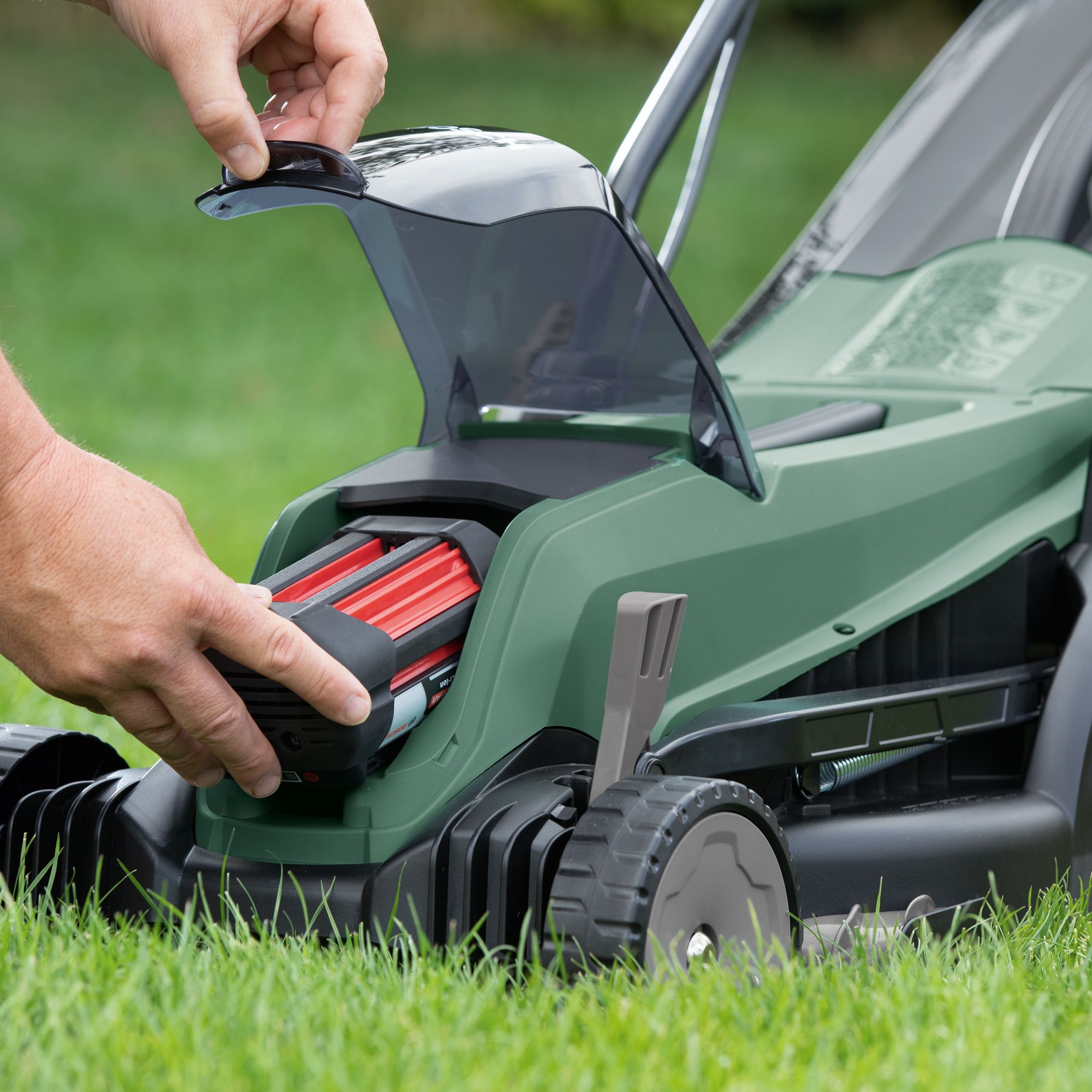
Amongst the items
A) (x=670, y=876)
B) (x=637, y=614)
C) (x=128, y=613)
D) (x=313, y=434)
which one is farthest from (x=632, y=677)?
(x=313, y=434)

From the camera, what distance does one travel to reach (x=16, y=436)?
1.20 m

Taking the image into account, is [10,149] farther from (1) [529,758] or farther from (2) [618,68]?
(1) [529,758]

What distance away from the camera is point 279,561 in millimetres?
1574

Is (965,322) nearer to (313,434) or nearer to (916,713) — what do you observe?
(916,713)

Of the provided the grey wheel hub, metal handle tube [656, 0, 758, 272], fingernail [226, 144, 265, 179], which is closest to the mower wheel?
the grey wheel hub

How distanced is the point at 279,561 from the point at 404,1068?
0.69 meters

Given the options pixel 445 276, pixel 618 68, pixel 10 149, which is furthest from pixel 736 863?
pixel 618 68

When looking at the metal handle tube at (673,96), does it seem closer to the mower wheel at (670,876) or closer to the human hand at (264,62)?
the human hand at (264,62)

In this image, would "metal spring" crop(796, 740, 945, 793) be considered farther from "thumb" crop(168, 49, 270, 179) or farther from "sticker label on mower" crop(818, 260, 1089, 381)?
"thumb" crop(168, 49, 270, 179)

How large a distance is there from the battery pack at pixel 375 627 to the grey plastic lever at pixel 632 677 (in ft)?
0.55

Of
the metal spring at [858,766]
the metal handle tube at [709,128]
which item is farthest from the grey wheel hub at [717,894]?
the metal handle tube at [709,128]

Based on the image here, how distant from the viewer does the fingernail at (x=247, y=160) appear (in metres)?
1.37

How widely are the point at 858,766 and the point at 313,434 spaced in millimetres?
4884

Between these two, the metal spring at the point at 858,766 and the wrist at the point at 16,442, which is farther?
the metal spring at the point at 858,766
